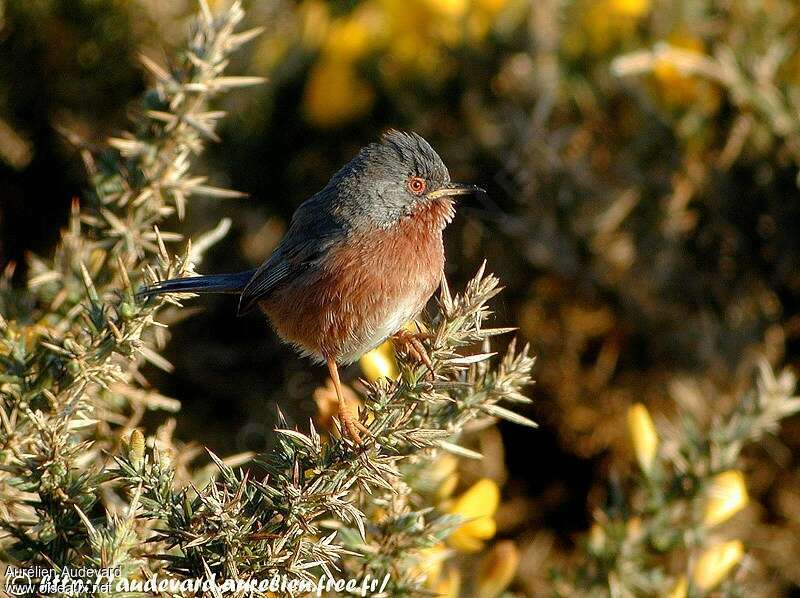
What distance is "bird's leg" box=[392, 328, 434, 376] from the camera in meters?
1.83

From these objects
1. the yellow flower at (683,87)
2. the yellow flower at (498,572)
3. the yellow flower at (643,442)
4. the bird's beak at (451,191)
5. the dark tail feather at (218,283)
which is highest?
the bird's beak at (451,191)

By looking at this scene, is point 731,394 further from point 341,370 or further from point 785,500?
point 341,370

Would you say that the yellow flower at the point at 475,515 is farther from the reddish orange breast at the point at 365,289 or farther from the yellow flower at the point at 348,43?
the yellow flower at the point at 348,43

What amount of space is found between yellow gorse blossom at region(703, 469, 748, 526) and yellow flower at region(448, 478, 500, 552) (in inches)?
24.0

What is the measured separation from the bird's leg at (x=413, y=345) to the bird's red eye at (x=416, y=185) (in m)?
0.51

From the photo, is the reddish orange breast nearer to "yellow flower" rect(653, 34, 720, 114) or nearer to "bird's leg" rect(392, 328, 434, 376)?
"bird's leg" rect(392, 328, 434, 376)

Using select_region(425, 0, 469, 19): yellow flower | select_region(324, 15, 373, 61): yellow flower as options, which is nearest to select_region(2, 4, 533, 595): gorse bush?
select_region(324, 15, 373, 61): yellow flower

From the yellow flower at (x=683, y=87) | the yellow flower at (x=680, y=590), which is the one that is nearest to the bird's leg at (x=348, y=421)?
the yellow flower at (x=680, y=590)

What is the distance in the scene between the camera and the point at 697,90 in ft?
12.0

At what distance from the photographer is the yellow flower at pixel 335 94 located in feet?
12.3

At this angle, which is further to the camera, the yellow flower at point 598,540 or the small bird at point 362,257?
the small bird at point 362,257

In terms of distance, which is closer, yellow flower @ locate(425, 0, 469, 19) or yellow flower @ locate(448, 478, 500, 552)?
yellow flower @ locate(448, 478, 500, 552)

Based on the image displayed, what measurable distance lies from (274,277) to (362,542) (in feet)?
3.65

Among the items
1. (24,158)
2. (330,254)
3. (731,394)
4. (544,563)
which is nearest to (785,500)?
(731,394)
